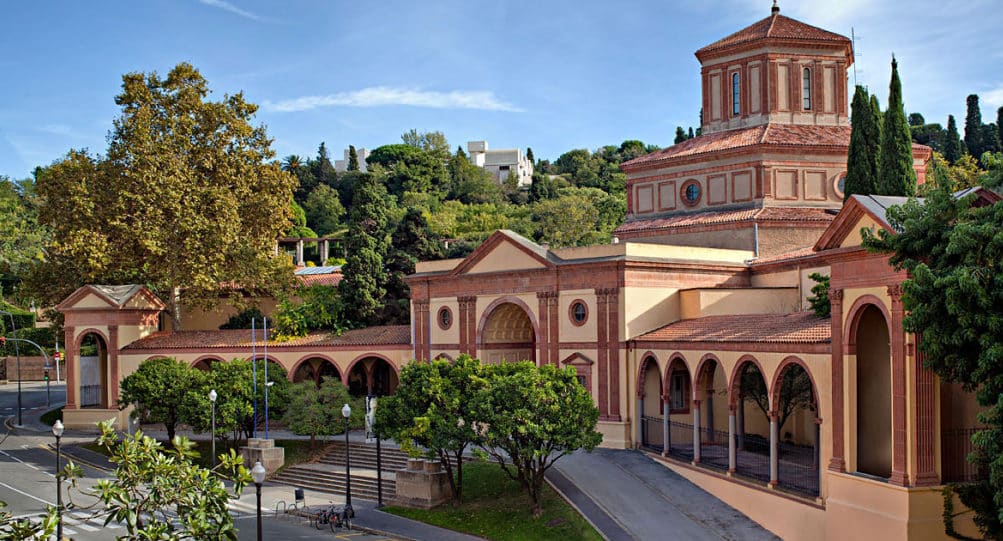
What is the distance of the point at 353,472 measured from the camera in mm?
40062

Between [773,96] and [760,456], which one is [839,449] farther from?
[773,96]

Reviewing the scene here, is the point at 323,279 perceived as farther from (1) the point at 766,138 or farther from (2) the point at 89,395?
(1) the point at 766,138

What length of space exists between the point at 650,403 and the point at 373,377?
1779cm

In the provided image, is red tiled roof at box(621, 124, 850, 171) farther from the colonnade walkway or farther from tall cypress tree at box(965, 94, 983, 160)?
tall cypress tree at box(965, 94, 983, 160)

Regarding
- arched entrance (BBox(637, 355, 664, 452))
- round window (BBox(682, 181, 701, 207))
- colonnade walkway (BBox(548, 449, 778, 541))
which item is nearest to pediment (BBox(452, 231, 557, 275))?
arched entrance (BBox(637, 355, 664, 452))

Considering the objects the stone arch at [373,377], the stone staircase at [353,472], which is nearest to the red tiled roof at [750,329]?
the stone staircase at [353,472]

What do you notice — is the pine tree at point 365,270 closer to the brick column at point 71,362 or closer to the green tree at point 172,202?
the green tree at point 172,202

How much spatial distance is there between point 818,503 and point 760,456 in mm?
5492

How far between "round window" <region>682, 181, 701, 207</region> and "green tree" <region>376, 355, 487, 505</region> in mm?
14974

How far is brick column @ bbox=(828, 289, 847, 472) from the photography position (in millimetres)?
25906

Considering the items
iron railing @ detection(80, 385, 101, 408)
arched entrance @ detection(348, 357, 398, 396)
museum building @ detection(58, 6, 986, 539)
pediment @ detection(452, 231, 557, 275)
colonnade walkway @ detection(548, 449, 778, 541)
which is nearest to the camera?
museum building @ detection(58, 6, 986, 539)

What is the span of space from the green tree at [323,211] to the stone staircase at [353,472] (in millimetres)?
70477

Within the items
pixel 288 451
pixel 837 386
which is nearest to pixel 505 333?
pixel 288 451

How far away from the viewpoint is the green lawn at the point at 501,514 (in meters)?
30.1
